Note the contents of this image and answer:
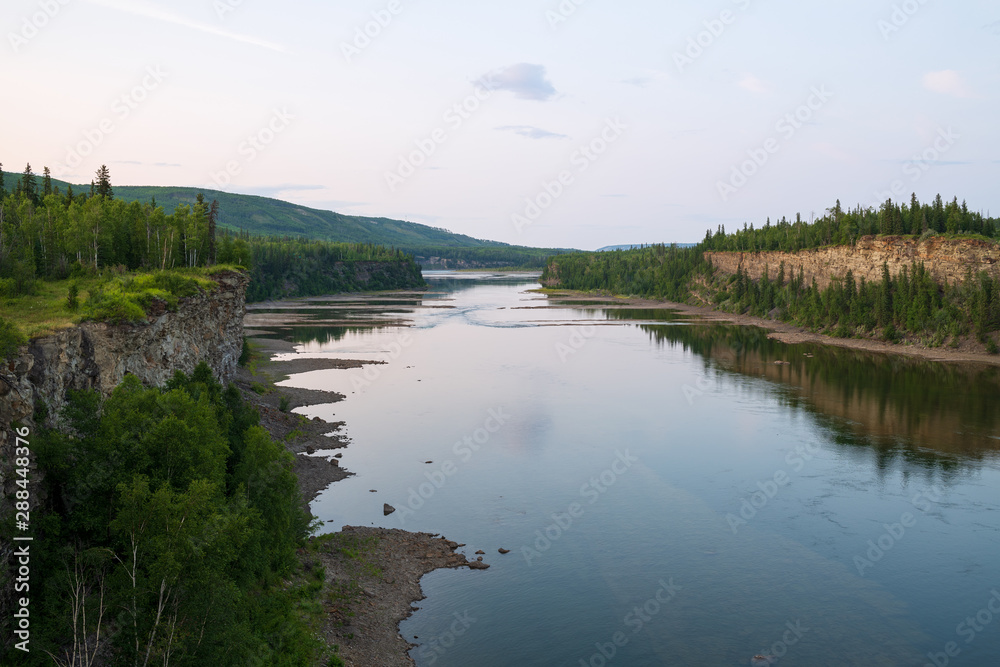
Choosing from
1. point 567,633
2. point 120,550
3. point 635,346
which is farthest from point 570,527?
point 635,346

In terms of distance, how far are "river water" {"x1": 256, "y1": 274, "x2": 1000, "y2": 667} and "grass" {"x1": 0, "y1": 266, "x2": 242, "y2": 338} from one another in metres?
15.2

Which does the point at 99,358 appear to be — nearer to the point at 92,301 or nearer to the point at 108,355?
the point at 108,355

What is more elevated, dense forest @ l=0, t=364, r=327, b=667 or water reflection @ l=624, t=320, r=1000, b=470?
dense forest @ l=0, t=364, r=327, b=667

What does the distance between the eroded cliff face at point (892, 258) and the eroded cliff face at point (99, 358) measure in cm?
10823

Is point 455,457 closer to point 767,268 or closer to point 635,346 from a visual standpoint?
point 635,346

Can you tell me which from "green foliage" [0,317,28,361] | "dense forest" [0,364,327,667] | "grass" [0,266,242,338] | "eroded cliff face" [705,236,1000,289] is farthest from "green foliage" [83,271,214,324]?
"eroded cliff face" [705,236,1000,289]

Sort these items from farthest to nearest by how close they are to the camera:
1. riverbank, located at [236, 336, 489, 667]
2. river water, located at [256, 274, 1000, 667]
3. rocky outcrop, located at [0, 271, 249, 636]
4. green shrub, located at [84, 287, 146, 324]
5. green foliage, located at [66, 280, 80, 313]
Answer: green shrub, located at [84, 287, 146, 324] < green foliage, located at [66, 280, 80, 313] < river water, located at [256, 274, 1000, 667] < riverbank, located at [236, 336, 489, 667] < rocky outcrop, located at [0, 271, 249, 636]

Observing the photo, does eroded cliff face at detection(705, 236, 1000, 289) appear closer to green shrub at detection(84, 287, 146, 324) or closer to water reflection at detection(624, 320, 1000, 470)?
water reflection at detection(624, 320, 1000, 470)

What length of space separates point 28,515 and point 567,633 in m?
19.5

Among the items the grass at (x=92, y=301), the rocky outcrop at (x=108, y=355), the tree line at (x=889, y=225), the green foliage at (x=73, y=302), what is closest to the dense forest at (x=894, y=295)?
the tree line at (x=889, y=225)

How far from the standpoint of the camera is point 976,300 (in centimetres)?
10269

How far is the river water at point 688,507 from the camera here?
1133 inches

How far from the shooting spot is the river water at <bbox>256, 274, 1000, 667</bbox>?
94.4ft

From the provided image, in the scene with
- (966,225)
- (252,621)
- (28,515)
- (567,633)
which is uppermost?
(966,225)
